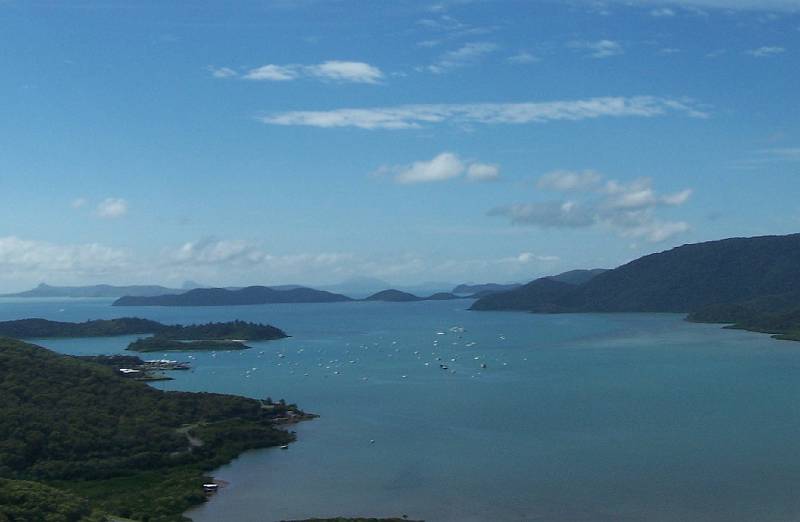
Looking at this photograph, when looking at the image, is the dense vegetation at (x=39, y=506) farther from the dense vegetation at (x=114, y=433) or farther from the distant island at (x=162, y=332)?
the distant island at (x=162, y=332)

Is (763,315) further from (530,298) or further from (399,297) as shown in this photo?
(399,297)

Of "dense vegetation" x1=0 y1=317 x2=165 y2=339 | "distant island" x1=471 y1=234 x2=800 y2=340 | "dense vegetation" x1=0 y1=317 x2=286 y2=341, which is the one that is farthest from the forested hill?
"dense vegetation" x1=0 y1=317 x2=165 y2=339

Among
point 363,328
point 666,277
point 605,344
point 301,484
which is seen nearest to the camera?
point 301,484

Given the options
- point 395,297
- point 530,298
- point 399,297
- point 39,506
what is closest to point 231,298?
point 395,297

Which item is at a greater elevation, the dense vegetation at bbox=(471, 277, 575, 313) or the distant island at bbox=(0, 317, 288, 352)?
the dense vegetation at bbox=(471, 277, 575, 313)

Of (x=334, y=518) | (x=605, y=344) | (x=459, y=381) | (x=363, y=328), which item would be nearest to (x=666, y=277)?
(x=363, y=328)

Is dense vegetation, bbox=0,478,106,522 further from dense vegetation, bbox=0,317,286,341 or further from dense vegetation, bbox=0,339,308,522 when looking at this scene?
dense vegetation, bbox=0,317,286,341

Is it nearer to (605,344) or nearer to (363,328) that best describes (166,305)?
(363,328)

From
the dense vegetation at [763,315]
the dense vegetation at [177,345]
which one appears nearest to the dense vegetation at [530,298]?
the dense vegetation at [763,315]

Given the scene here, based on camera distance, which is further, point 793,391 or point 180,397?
point 793,391
